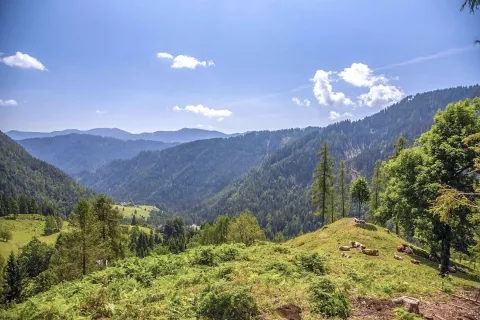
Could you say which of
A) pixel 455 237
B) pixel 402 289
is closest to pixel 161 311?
pixel 402 289

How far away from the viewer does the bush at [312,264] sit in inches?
754

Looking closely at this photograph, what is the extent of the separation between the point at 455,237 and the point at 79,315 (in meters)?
31.9

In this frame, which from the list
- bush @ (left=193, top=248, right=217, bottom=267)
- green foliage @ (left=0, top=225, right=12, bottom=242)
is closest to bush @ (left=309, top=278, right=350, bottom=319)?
bush @ (left=193, top=248, right=217, bottom=267)

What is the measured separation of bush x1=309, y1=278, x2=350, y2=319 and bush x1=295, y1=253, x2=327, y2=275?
5.44m

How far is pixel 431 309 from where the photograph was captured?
1262cm

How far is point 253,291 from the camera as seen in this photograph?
14.1 metres

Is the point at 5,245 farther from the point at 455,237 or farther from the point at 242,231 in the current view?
the point at 455,237

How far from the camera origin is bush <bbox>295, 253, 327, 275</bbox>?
19156 mm

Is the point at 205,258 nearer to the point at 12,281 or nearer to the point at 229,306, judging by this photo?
the point at 229,306

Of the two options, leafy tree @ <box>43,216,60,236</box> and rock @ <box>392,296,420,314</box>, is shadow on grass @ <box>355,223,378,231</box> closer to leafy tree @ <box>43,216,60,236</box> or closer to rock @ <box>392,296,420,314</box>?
rock @ <box>392,296,420,314</box>

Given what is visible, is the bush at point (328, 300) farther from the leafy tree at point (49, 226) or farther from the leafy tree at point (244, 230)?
the leafy tree at point (49, 226)

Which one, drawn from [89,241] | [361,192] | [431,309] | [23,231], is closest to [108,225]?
[89,241]

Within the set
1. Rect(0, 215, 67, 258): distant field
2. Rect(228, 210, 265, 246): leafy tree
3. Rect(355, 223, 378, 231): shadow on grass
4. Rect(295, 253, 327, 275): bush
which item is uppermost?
Rect(295, 253, 327, 275): bush

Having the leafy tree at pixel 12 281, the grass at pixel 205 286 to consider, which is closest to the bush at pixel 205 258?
the grass at pixel 205 286
